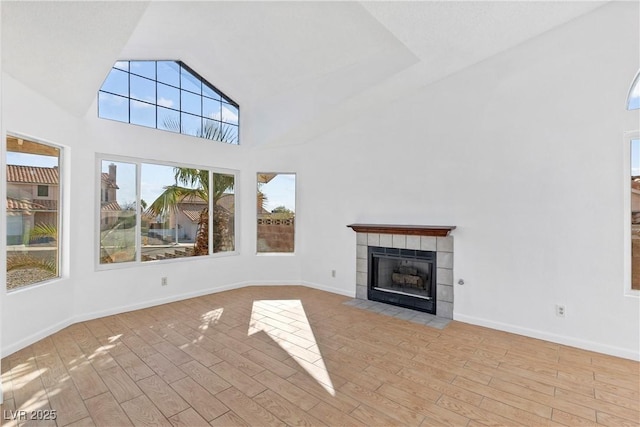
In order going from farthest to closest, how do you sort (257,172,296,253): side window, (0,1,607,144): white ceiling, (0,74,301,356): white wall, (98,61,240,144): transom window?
1. (257,172,296,253): side window
2. (98,61,240,144): transom window
3. (0,74,301,356): white wall
4. (0,1,607,144): white ceiling

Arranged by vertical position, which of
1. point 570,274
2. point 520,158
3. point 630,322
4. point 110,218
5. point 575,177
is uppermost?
point 520,158

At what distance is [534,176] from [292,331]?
126 inches

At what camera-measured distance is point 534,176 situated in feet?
11.2

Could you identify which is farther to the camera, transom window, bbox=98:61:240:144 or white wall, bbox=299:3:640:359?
transom window, bbox=98:61:240:144

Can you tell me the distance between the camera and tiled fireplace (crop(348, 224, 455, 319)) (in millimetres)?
4070

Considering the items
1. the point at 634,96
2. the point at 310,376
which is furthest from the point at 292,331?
the point at 634,96

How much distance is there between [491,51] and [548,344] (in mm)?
3261

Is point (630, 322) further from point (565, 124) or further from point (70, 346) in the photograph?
point (70, 346)

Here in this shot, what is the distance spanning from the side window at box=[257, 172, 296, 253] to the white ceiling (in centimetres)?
76

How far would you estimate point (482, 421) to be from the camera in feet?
6.72

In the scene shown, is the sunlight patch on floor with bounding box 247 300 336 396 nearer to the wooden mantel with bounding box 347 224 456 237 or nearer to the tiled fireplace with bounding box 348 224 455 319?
the tiled fireplace with bounding box 348 224 455 319

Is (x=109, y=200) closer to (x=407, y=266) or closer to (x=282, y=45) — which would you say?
(x=282, y=45)

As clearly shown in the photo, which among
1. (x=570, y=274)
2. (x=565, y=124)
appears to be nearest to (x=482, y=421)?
(x=570, y=274)

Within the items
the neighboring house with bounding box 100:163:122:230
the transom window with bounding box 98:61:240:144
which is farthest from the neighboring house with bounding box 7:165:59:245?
the transom window with bounding box 98:61:240:144
